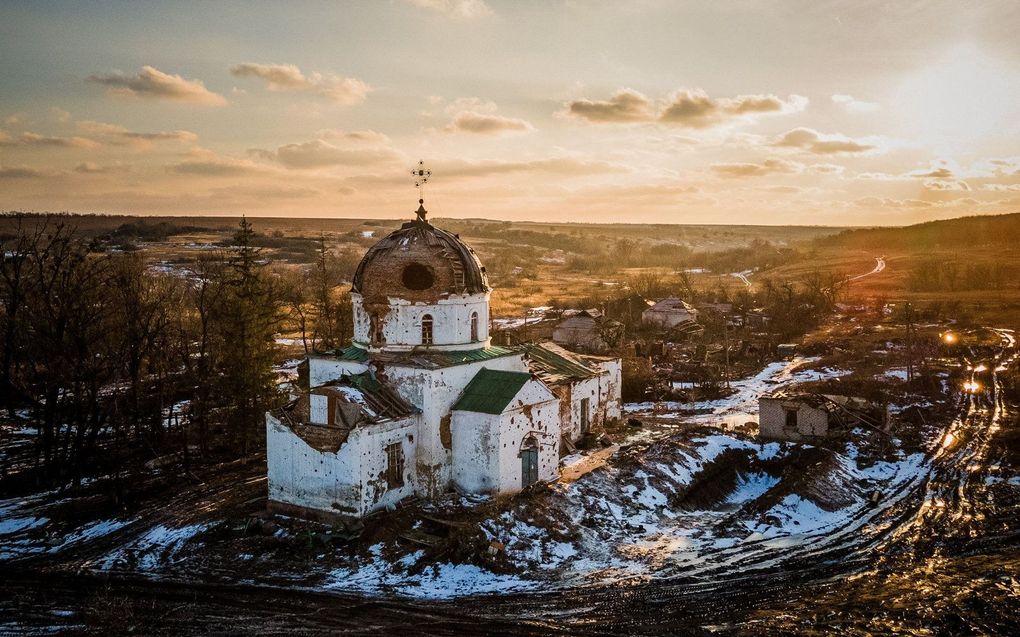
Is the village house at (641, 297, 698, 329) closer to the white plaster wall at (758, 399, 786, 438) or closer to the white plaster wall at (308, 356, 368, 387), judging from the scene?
the white plaster wall at (758, 399, 786, 438)

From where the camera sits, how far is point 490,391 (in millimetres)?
26625

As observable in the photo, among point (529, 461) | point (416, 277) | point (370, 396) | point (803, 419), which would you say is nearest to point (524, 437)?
point (529, 461)

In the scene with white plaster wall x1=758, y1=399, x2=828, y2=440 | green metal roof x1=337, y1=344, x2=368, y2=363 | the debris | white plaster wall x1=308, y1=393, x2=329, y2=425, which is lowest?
the debris

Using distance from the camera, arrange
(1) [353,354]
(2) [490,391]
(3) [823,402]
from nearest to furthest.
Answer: (2) [490,391] < (1) [353,354] < (3) [823,402]

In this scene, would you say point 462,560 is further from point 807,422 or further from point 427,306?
point 807,422

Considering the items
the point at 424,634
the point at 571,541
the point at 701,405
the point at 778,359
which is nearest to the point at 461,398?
the point at 571,541

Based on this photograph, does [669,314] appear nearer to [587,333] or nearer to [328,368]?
[587,333]

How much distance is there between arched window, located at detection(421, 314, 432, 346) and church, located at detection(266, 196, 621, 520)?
37 millimetres

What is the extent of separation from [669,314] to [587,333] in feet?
39.5

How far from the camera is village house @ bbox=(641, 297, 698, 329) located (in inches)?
2655

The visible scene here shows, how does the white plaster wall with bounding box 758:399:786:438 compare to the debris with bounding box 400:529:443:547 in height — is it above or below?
above

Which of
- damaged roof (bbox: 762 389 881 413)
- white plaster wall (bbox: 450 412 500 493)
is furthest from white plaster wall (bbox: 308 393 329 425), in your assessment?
damaged roof (bbox: 762 389 881 413)

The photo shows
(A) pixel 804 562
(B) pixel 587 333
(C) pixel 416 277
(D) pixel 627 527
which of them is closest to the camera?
(A) pixel 804 562

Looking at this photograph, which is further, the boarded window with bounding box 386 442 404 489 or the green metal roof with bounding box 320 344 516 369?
the green metal roof with bounding box 320 344 516 369
